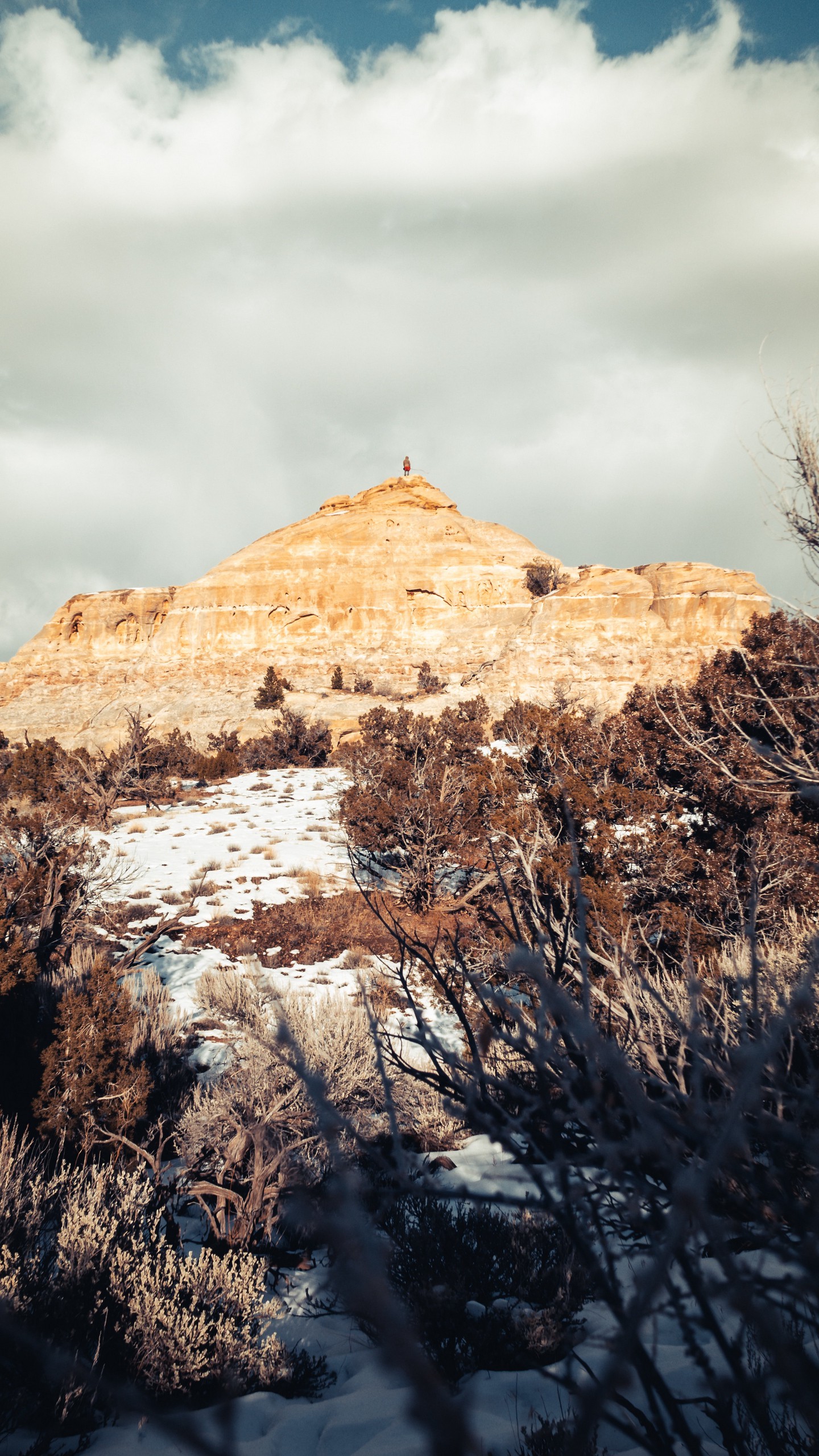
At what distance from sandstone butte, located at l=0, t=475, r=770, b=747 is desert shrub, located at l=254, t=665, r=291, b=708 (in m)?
0.60

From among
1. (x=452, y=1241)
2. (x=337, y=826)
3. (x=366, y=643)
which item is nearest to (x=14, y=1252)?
(x=452, y=1241)

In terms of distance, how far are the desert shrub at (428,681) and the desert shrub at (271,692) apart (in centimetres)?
665

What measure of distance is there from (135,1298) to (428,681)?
29793 mm

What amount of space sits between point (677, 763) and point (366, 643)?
31.0 meters

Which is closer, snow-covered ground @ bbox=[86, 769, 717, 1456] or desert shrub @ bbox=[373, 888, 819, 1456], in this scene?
desert shrub @ bbox=[373, 888, 819, 1456]

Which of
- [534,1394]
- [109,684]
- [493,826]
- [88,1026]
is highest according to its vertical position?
[109,684]

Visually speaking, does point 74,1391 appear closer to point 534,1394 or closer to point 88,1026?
point 534,1394

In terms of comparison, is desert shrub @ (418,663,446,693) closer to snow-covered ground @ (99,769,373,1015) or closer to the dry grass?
snow-covered ground @ (99,769,373,1015)

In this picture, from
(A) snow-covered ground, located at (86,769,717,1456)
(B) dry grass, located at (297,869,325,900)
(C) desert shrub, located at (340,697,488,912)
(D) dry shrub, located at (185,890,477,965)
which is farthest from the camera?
(B) dry grass, located at (297,869,325,900)

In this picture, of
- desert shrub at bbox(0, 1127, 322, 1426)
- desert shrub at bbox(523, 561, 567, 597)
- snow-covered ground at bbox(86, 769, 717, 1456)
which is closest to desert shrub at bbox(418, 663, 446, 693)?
desert shrub at bbox(523, 561, 567, 597)

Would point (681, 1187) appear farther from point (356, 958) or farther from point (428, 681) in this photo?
point (428, 681)

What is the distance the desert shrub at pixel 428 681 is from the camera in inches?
1215

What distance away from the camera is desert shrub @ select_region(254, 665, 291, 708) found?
3016cm

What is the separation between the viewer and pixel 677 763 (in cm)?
739
